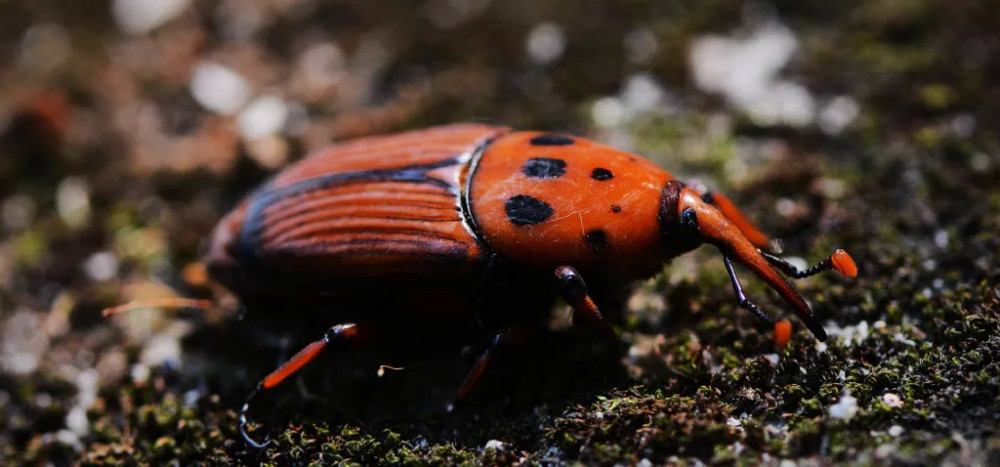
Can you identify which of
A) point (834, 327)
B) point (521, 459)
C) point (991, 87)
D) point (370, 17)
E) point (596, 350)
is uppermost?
point (991, 87)

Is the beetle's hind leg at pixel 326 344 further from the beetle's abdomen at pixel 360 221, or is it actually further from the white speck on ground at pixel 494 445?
the white speck on ground at pixel 494 445

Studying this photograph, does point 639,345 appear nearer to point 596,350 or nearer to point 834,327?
point 596,350

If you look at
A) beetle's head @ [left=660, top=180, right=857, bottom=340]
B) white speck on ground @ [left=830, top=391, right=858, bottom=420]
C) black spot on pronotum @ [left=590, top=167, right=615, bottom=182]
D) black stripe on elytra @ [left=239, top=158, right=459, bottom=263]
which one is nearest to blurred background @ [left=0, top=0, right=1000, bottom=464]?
white speck on ground @ [left=830, top=391, right=858, bottom=420]

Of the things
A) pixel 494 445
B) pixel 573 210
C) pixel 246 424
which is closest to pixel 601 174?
pixel 573 210

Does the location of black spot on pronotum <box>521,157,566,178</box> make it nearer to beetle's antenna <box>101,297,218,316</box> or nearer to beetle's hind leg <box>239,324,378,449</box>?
beetle's hind leg <box>239,324,378,449</box>

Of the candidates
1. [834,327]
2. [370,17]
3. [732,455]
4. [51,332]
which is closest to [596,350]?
[732,455]

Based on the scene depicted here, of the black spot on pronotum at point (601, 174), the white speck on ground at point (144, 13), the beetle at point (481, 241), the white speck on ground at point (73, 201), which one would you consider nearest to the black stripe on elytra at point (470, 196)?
the beetle at point (481, 241)
